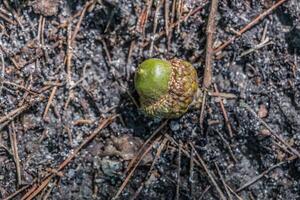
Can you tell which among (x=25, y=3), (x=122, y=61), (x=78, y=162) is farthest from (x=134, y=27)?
(x=78, y=162)

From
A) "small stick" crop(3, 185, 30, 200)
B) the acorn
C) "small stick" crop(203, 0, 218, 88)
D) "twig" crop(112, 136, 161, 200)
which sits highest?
"small stick" crop(203, 0, 218, 88)

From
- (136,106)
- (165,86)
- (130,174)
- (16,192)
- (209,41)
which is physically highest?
(209,41)

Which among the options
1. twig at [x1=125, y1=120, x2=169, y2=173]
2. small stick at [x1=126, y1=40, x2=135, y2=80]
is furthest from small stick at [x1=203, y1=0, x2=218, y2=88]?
small stick at [x1=126, y1=40, x2=135, y2=80]

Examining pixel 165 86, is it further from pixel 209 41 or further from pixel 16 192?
pixel 16 192

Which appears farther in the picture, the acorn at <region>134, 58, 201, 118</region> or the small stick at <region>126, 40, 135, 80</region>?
the small stick at <region>126, 40, 135, 80</region>

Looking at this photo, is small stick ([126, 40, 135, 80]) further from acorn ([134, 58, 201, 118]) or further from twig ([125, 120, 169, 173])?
twig ([125, 120, 169, 173])

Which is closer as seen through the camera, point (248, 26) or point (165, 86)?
point (165, 86)

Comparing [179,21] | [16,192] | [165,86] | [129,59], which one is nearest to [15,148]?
[16,192]

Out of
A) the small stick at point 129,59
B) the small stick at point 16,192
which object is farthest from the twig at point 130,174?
the small stick at point 16,192
